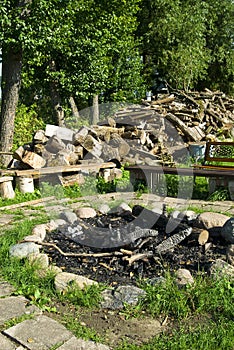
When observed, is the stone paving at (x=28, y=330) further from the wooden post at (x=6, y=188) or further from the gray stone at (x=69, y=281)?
the wooden post at (x=6, y=188)

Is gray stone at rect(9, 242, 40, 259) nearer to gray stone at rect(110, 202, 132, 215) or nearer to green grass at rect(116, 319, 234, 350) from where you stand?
green grass at rect(116, 319, 234, 350)

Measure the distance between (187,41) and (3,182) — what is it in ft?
48.8

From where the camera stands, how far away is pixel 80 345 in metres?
2.28

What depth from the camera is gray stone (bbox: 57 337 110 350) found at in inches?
88.4

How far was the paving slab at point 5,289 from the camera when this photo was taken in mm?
2911

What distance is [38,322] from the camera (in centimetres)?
250

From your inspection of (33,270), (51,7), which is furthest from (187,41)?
(33,270)

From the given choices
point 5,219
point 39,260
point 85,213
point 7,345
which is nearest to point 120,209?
point 85,213

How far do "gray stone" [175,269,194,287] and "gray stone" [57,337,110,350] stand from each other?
3.02 feet

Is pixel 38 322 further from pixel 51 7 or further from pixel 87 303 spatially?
pixel 51 7

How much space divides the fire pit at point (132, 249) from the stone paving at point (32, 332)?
2.45 ft

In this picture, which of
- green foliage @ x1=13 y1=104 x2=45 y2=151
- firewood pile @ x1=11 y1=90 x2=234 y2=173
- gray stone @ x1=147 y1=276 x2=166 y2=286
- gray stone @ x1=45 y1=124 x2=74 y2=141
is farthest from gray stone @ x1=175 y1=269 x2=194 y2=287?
green foliage @ x1=13 y1=104 x2=45 y2=151

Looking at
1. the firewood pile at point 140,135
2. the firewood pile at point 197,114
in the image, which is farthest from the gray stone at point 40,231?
the firewood pile at point 197,114

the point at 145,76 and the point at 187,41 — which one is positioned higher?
the point at 187,41
